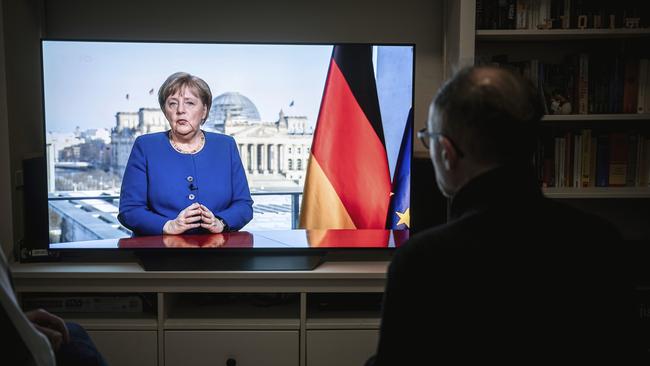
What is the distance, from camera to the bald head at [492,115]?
1.00 metres

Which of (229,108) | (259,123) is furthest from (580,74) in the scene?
(229,108)

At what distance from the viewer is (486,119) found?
1.00 m

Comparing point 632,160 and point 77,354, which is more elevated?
point 632,160

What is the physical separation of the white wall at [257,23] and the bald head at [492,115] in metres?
1.81

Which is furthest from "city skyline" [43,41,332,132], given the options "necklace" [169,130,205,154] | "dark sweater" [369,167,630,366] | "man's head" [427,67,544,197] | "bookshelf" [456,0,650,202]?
"dark sweater" [369,167,630,366]

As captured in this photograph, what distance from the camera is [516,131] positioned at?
1.01m

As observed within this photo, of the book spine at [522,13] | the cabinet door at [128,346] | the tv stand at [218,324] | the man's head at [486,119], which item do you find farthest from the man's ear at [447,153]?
the cabinet door at [128,346]

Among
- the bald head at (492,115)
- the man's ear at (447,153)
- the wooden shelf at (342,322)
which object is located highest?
the bald head at (492,115)

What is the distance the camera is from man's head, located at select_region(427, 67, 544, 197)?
1.00m

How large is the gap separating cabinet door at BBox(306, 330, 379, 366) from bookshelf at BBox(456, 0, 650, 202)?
1021 mm

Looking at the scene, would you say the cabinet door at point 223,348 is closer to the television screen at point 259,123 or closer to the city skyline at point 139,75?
the television screen at point 259,123

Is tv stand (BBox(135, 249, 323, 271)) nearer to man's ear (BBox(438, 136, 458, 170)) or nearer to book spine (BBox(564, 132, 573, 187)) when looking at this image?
book spine (BBox(564, 132, 573, 187))

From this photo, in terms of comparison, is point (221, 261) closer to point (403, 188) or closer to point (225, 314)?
point (225, 314)

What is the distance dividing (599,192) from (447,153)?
1.79m
